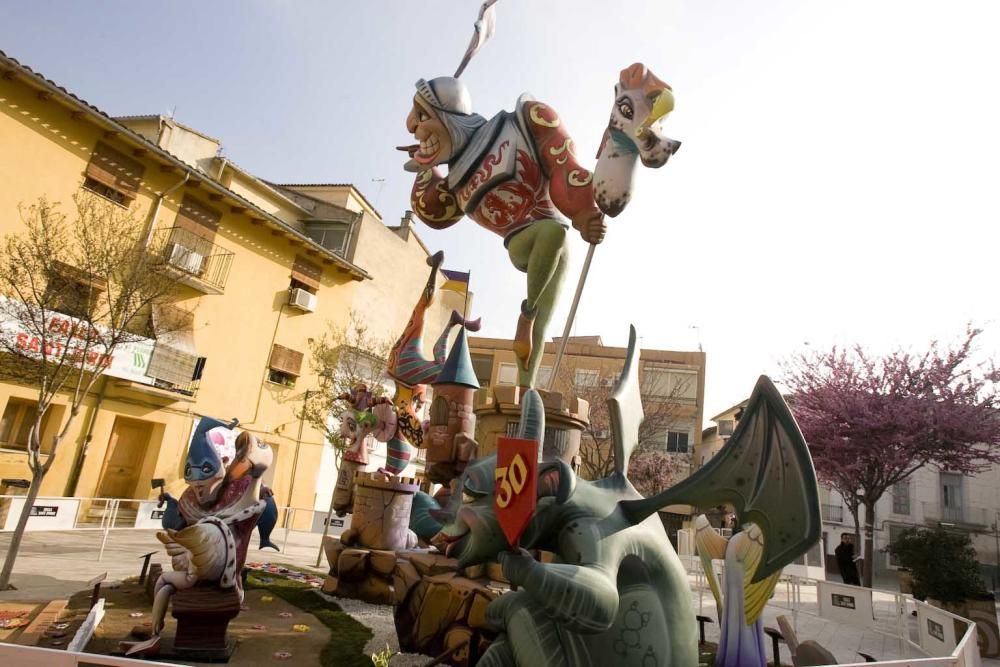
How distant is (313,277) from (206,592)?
16.0 meters

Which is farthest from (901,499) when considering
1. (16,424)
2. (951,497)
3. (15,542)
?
(16,424)

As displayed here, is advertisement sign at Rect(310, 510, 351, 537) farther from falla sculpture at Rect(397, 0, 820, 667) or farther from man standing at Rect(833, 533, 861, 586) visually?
man standing at Rect(833, 533, 861, 586)

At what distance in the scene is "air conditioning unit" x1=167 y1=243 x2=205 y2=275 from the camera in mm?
14534

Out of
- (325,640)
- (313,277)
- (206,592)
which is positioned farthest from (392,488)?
(313,277)

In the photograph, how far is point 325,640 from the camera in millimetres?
4875

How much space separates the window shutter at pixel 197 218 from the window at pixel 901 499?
87.2ft

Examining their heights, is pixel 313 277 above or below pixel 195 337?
above

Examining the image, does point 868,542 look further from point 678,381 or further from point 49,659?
point 678,381

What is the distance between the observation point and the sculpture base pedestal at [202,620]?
4.04 meters

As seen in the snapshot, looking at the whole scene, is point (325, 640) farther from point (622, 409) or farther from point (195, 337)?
point (195, 337)

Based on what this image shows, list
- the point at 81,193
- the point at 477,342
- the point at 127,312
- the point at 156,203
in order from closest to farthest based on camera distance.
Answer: the point at 127,312 → the point at 81,193 → the point at 156,203 → the point at 477,342

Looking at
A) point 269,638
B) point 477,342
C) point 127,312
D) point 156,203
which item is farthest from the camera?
Answer: point 477,342

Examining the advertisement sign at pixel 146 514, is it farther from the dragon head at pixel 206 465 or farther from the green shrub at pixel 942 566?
the green shrub at pixel 942 566

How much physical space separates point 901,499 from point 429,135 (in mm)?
26591
